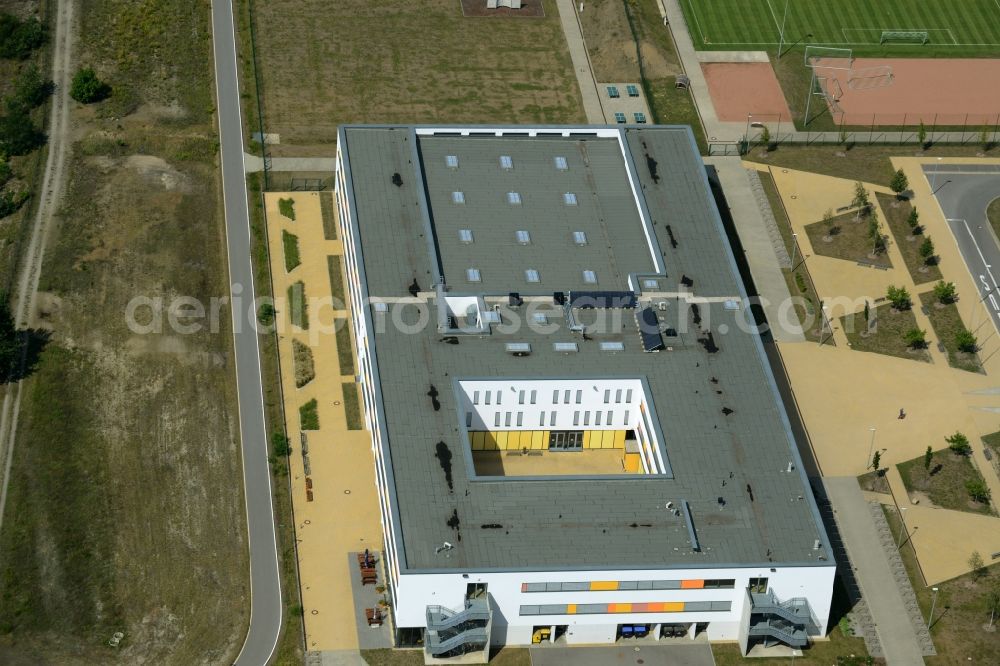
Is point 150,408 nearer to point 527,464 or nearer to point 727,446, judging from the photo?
point 527,464

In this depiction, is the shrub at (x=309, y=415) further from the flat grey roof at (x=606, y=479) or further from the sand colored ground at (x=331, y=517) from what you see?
the flat grey roof at (x=606, y=479)

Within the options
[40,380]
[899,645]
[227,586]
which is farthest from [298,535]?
[899,645]

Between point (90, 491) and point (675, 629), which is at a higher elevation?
point (90, 491)

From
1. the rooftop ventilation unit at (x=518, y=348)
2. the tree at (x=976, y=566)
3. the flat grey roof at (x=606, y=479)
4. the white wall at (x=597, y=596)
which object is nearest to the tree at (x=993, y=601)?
the tree at (x=976, y=566)

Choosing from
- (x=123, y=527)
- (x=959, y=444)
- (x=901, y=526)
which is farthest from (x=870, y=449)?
(x=123, y=527)

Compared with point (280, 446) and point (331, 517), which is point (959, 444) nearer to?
point (331, 517)
